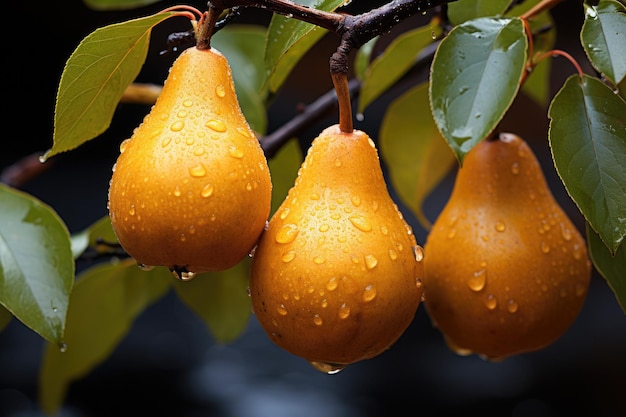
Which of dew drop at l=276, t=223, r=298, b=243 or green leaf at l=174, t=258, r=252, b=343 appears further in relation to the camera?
green leaf at l=174, t=258, r=252, b=343

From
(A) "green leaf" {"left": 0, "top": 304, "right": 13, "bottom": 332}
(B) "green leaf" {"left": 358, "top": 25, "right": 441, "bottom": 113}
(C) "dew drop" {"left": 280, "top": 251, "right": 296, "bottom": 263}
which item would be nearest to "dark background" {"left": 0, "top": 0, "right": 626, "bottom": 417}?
(B) "green leaf" {"left": 358, "top": 25, "right": 441, "bottom": 113}

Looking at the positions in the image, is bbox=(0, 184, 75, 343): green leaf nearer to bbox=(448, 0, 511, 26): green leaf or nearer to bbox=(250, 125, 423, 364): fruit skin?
bbox=(250, 125, 423, 364): fruit skin

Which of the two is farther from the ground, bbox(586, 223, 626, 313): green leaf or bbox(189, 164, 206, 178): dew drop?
bbox(189, 164, 206, 178): dew drop

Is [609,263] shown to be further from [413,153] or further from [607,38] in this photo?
[413,153]

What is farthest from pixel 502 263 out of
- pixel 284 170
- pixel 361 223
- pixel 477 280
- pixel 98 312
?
pixel 98 312

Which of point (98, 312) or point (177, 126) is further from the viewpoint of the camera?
point (98, 312)

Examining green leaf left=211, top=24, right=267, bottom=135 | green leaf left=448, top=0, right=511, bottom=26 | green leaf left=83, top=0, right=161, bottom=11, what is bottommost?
green leaf left=211, top=24, right=267, bottom=135
